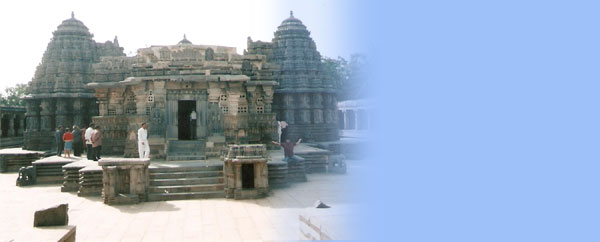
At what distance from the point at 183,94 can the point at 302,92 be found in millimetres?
7445

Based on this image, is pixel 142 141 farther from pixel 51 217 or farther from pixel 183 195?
pixel 51 217

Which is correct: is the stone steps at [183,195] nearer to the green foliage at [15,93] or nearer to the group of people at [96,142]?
the group of people at [96,142]

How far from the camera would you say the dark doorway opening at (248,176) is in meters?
10.7

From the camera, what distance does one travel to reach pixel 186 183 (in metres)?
10.7

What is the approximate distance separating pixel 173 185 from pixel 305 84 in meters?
11.2

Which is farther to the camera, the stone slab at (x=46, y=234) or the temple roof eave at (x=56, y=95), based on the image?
the temple roof eave at (x=56, y=95)

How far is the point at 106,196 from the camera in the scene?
977cm

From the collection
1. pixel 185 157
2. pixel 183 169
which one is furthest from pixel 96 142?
pixel 183 169

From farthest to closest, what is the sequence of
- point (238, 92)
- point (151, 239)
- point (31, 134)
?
point (31, 134)
point (238, 92)
point (151, 239)

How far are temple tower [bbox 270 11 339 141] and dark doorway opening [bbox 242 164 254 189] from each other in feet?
32.9

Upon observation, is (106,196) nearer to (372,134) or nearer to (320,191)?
(320,191)

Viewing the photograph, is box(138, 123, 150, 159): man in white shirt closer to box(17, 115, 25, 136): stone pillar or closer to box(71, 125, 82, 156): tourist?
box(71, 125, 82, 156): tourist

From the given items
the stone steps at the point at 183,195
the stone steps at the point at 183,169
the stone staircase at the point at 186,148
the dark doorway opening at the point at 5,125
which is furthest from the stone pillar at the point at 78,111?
the stone steps at the point at 183,195

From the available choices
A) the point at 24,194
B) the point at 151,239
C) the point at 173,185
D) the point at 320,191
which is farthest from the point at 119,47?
the point at 151,239
